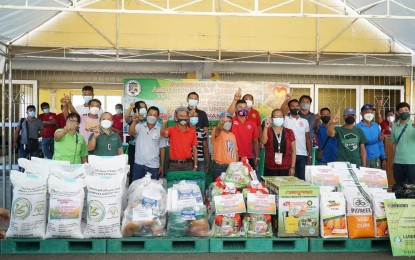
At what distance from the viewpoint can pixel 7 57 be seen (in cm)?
693

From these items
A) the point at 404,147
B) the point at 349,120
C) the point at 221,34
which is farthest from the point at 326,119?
the point at 221,34

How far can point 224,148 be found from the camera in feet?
19.2

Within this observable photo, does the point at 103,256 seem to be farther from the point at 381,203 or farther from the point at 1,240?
the point at 381,203

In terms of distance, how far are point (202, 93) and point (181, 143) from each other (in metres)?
2.16

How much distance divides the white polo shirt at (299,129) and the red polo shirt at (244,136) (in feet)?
1.83

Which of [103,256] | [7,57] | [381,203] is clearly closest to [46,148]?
[7,57]

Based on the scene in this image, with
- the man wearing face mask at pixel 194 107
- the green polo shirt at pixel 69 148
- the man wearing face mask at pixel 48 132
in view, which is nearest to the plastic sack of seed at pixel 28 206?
the green polo shirt at pixel 69 148

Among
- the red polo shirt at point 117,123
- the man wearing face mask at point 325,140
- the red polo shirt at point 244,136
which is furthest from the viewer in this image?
the red polo shirt at point 117,123

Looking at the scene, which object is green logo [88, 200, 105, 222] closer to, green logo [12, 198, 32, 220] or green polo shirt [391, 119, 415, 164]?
green logo [12, 198, 32, 220]

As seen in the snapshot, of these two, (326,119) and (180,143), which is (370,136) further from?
(180,143)

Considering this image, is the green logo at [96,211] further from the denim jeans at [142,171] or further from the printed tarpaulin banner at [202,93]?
the printed tarpaulin banner at [202,93]

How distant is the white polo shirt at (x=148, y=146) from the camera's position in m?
6.00

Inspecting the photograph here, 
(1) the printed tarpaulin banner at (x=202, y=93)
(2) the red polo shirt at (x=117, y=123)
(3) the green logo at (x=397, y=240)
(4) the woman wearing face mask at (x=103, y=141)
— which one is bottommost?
(3) the green logo at (x=397, y=240)

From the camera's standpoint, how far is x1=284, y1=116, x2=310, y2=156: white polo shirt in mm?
6359
